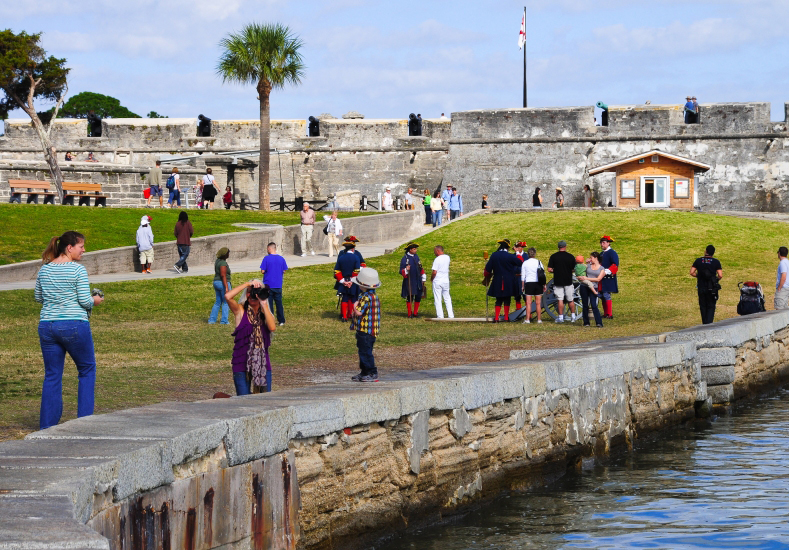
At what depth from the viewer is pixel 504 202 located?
42.8 metres

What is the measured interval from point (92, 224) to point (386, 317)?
36.0ft

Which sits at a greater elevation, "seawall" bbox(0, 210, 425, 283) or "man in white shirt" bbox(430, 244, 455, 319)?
"seawall" bbox(0, 210, 425, 283)

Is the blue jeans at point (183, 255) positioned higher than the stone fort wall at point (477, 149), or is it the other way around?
the stone fort wall at point (477, 149)

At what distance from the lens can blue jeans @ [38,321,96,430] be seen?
301 inches

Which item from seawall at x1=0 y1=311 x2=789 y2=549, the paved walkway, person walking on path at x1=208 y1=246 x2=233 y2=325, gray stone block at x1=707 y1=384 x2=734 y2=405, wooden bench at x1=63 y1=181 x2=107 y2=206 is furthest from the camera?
wooden bench at x1=63 y1=181 x2=107 y2=206

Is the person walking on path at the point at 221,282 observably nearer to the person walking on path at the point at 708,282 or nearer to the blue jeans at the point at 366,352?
the blue jeans at the point at 366,352

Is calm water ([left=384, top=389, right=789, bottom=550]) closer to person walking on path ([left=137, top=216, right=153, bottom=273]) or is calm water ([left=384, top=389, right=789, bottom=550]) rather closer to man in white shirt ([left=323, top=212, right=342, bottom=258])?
person walking on path ([left=137, top=216, right=153, bottom=273])

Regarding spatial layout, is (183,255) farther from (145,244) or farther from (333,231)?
(333,231)

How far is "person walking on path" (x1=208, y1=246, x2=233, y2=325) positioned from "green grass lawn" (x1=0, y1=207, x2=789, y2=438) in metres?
0.28

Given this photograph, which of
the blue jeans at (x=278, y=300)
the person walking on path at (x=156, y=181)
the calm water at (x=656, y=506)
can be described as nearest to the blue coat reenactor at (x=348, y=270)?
the blue jeans at (x=278, y=300)

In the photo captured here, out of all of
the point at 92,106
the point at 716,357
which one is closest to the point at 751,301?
the point at 716,357

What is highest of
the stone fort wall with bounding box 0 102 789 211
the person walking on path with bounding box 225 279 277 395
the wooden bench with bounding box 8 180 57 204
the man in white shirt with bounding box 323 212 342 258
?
the stone fort wall with bounding box 0 102 789 211

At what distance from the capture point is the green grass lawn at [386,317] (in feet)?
36.9

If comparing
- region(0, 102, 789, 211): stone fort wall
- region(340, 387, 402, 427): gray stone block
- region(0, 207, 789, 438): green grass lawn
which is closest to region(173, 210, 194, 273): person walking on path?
region(0, 207, 789, 438): green grass lawn
